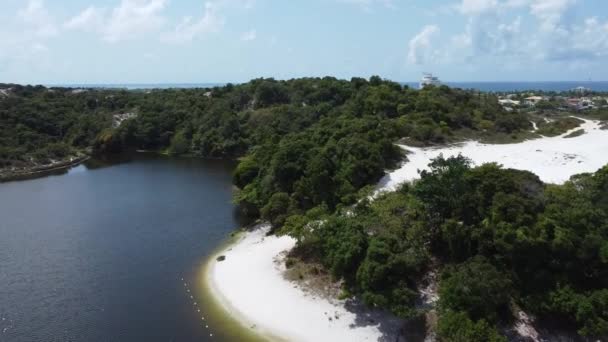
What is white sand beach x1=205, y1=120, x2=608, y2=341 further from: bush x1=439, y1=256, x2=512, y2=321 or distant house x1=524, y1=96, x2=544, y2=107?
distant house x1=524, y1=96, x2=544, y2=107

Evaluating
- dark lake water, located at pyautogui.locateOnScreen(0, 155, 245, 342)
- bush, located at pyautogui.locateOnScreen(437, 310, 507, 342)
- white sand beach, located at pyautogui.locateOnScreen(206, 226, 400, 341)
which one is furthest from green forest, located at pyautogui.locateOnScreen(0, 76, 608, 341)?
dark lake water, located at pyautogui.locateOnScreen(0, 155, 245, 342)

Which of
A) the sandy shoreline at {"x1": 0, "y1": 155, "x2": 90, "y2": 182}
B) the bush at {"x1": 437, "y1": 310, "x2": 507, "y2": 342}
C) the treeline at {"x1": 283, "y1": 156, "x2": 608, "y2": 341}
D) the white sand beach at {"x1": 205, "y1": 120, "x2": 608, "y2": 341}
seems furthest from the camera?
the sandy shoreline at {"x1": 0, "y1": 155, "x2": 90, "y2": 182}

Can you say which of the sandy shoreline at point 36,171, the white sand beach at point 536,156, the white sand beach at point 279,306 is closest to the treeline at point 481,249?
the white sand beach at point 279,306

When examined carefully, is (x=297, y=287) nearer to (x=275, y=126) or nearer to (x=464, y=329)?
(x=464, y=329)

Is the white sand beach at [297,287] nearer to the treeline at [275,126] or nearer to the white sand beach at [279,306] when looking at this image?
the white sand beach at [279,306]

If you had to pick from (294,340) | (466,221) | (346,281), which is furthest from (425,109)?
(294,340)

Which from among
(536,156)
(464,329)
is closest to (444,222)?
(464,329)

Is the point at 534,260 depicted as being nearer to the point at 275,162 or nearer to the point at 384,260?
the point at 384,260
